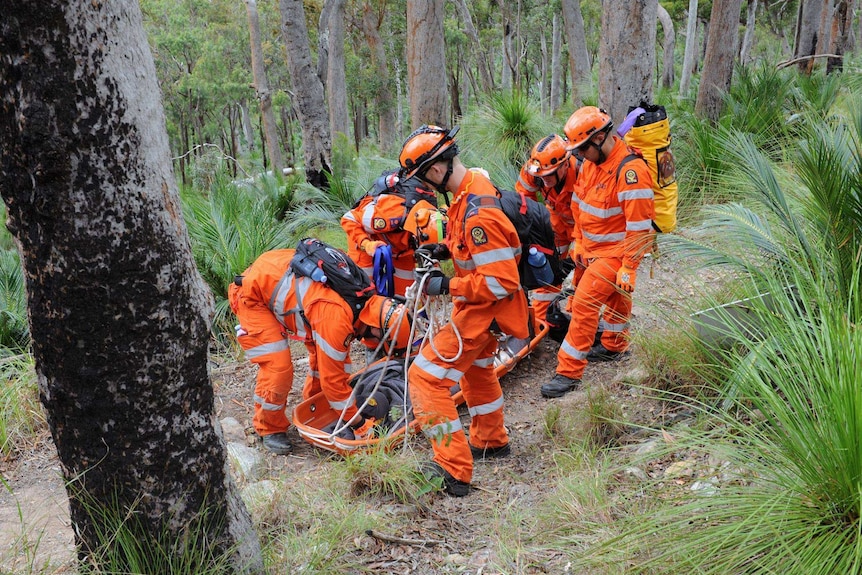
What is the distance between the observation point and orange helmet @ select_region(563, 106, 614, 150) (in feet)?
16.5

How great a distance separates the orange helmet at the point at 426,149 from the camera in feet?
12.9

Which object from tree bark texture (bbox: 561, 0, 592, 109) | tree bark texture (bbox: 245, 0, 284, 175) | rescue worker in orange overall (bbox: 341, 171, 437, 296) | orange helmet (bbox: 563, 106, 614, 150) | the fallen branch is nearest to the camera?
the fallen branch

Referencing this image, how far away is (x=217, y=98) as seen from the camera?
118 ft

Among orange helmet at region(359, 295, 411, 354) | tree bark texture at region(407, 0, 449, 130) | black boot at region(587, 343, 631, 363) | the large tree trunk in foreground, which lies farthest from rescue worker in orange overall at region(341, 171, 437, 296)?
the large tree trunk in foreground

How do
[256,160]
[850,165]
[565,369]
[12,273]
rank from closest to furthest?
[850,165] < [565,369] < [12,273] < [256,160]

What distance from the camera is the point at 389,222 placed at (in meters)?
5.80

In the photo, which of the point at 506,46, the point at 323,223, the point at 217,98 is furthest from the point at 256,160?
the point at 323,223

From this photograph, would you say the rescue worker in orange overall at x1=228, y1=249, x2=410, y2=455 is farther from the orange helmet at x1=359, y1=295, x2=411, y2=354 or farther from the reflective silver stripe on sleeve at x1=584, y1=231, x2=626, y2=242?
the reflective silver stripe on sleeve at x1=584, y1=231, x2=626, y2=242

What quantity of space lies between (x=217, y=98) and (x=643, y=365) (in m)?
35.4

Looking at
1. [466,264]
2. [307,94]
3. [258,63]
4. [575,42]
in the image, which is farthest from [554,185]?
[258,63]

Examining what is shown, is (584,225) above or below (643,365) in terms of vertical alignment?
above

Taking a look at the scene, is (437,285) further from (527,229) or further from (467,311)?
(527,229)

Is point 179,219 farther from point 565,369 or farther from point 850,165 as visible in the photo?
point 565,369

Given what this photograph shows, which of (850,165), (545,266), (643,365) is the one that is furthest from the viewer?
(643,365)
